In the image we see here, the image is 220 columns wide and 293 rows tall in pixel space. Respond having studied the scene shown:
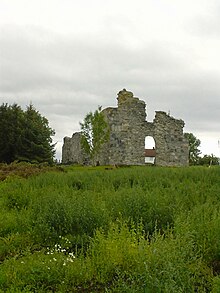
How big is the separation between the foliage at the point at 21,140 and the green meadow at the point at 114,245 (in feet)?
67.3

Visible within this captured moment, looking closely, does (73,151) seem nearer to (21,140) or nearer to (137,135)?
(137,135)

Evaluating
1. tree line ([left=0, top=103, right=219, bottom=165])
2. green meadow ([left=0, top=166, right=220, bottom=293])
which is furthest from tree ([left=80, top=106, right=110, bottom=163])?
green meadow ([left=0, top=166, right=220, bottom=293])

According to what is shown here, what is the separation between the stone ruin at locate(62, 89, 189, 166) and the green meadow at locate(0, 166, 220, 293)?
75.6ft

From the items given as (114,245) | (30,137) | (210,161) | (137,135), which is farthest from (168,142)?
(114,245)

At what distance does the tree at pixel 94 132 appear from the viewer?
3288 centimetres

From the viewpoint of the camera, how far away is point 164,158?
35.3 metres

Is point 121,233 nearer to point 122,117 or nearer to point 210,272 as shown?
point 210,272

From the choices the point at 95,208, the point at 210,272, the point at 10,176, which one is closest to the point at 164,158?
the point at 10,176

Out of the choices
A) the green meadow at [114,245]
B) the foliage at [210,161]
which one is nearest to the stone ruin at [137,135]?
the foliage at [210,161]

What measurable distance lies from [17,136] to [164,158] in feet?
38.4

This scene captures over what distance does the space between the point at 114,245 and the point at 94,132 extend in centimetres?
2712

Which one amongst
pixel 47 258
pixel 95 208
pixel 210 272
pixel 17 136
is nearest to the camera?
pixel 210 272

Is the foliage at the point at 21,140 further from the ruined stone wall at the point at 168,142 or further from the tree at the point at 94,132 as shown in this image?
the ruined stone wall at the point at 168,142

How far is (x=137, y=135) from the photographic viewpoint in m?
34.2
